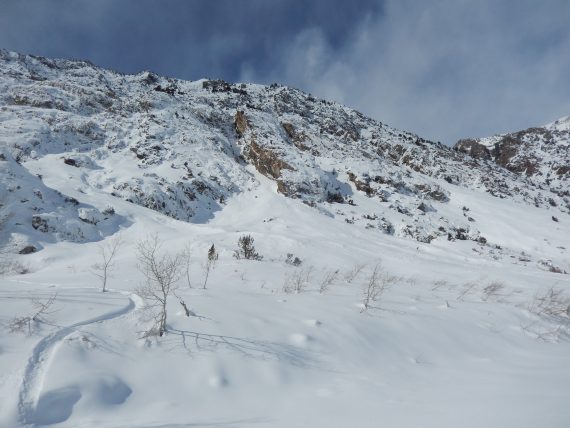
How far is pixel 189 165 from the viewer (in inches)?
1116

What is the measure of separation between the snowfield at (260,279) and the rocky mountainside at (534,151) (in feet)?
95.5

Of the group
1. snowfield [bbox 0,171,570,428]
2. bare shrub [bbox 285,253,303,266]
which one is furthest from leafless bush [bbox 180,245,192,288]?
bare shrub [bbox 285,253,303,266]

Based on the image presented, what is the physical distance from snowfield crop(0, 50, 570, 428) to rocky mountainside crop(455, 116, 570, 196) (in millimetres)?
29107

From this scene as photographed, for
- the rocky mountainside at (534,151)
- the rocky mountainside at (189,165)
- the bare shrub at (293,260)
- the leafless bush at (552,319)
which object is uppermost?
the rocky mountainside at (534,151)

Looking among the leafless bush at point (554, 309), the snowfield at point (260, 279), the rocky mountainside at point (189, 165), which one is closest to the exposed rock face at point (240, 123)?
the rocky mountainside at point (189, 165)

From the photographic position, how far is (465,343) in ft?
→ 16.3

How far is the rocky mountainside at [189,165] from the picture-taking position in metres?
18.7

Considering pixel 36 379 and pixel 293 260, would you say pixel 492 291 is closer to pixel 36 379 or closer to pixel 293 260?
pixel 293 260

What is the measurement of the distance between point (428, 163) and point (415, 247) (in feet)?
78.0

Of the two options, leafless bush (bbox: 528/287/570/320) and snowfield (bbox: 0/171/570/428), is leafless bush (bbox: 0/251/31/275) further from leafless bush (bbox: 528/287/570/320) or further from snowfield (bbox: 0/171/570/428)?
leafless bush (bbox: 528/287/570/320)

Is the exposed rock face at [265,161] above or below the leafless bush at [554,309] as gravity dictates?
above

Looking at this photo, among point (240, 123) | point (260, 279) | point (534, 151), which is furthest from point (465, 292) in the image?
point (534, 151)

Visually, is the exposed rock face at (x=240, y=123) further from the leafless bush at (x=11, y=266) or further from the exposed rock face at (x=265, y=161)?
the leafless bush at (x=11, y=266)

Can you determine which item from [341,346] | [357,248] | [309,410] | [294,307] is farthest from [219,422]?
[357,248]
